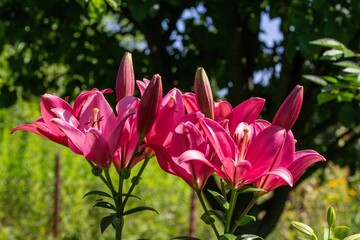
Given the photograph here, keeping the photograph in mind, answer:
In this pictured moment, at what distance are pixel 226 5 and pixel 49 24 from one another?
2.73ft

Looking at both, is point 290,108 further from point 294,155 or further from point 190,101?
point 190,101

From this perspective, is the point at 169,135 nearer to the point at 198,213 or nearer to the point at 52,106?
the point at 52,106

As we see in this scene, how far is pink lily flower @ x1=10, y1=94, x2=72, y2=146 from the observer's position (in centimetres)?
118

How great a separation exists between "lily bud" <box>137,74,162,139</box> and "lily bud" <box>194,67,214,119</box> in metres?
0.08

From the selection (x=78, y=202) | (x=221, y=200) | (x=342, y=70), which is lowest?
(x=78, y=202)

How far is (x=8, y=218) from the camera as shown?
5770 millimetres

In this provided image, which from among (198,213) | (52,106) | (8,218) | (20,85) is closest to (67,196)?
(8,218)

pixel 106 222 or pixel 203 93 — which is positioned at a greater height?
pixel 203 93

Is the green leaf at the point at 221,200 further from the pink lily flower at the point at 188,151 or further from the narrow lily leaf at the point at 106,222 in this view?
the narrow lily leaf at the point at 106,222

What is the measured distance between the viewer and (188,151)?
1.05 meters

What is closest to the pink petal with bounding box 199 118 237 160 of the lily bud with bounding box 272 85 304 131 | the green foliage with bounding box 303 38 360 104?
the lily bud with bounding box 272 85 304 131

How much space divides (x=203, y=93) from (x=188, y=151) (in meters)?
0.15

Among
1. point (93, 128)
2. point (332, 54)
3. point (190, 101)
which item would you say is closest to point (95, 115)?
point (93, 128)

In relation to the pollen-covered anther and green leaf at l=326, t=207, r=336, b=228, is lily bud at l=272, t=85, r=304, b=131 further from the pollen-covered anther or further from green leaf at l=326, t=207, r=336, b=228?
the pollen-covered anther
